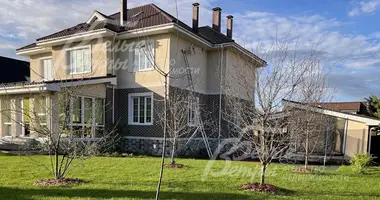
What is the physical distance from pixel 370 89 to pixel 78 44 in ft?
60.9

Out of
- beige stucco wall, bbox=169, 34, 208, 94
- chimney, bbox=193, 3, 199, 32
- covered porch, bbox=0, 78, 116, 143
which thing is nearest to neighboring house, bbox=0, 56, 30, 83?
→ covered porch, bbox=0, 78, 116, 143

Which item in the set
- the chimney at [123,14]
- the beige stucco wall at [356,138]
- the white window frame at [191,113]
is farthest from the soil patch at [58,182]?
the beige stucco wall at [356,138]

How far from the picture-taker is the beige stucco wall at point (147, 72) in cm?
1421

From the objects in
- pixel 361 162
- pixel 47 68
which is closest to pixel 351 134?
pixel 361 162

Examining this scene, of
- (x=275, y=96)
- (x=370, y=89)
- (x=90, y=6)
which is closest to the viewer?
(x=275, y=96)

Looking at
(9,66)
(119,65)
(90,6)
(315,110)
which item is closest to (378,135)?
(315,110)

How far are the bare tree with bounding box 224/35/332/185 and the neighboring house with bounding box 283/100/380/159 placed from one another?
786 centimetres

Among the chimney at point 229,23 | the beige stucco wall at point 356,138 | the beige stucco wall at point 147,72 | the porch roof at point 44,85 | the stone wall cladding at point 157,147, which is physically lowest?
the stone wall cladding at point 157,147

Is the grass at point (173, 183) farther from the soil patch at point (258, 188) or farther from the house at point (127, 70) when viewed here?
the house at point (127, 70)

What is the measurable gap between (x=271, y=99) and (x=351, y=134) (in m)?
10.9

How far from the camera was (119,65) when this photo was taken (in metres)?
15.5

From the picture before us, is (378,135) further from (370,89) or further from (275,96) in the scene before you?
(275,96)

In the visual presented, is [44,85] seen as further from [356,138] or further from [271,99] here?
[356,138]

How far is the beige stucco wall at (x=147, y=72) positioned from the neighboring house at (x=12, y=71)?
15220 millimetres
